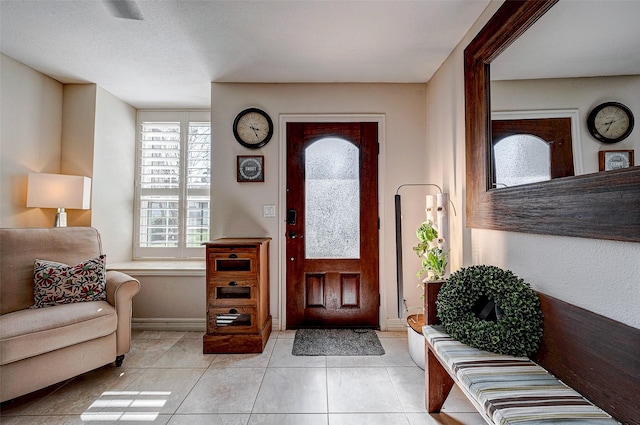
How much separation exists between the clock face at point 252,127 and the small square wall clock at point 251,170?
0.15 metres

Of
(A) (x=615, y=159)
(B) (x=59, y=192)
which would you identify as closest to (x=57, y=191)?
(B) (x=59, y=192)

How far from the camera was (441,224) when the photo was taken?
2287 mm

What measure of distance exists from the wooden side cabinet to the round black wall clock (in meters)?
2.24

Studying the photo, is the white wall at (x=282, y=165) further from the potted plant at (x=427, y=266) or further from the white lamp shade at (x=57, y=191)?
the white lamp shade at (x=57, y=191)

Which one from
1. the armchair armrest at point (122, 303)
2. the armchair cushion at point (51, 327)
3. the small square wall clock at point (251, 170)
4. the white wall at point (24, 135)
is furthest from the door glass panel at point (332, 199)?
the white wall at point (24, 135)

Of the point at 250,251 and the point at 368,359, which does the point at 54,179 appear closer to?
the point at 250,251

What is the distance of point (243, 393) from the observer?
189 cm

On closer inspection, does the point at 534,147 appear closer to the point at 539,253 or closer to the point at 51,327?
the point at 539,253

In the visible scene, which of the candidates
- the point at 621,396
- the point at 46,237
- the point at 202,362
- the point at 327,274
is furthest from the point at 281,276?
A: the point at 621,396

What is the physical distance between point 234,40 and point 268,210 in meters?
1.53

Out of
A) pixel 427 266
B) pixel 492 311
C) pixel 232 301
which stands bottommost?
pixel 232 301

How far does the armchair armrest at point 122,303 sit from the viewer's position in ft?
7.23

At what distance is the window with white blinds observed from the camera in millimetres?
3537

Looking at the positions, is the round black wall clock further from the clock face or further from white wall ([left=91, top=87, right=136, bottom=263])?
white wall ([left=91, top=87, right=136, bottom=263])
